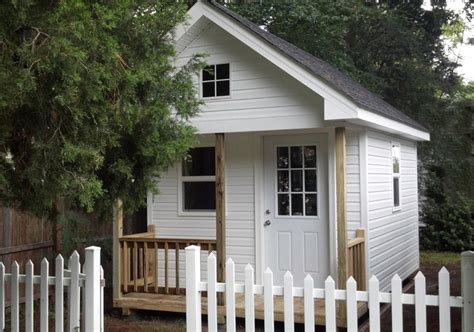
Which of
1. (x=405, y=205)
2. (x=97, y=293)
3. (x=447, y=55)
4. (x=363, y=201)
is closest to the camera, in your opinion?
(x=97, y=293)

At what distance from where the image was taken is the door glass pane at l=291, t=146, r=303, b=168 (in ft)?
26.6

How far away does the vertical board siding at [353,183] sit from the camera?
7.69 metres

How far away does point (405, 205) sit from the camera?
10547mm

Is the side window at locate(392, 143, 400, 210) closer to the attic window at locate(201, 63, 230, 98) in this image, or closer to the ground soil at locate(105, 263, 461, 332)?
the ground soil at locate(105, 263, 461, 332)

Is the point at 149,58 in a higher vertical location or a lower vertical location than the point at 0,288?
A: higher

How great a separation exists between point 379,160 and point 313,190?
4.22ft

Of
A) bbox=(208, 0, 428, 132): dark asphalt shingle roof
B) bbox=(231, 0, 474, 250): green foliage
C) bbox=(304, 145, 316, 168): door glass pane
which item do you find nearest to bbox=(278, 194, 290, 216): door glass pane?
bbox=(304, 145, 316, 168): door glass pane

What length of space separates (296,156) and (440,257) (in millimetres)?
7731

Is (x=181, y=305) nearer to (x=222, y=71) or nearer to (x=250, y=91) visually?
(x=250, y=91)

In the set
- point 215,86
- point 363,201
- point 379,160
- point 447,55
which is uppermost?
point 447,55

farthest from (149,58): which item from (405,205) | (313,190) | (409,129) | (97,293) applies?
(405,205)

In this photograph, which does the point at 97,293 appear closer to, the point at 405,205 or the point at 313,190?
the point at 313,190

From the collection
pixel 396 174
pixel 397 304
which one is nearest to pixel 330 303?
pixel 397 304

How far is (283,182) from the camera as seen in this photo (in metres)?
8.20
